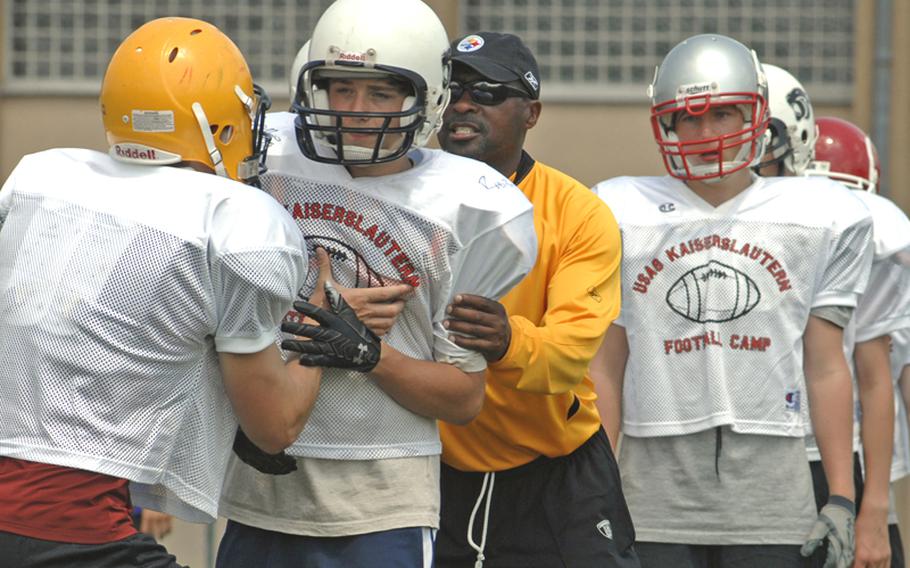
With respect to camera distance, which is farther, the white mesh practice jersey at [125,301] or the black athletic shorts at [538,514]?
the black athletic shorts at [538,514]

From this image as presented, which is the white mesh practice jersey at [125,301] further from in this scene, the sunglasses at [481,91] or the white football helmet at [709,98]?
the white football helmet at [709,98]

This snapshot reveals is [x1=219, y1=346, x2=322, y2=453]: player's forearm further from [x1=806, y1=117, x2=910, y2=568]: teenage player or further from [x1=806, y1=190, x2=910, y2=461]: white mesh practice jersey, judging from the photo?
[x1=806, y1=190, x2=910, y2=461]: white mesh practice jersey

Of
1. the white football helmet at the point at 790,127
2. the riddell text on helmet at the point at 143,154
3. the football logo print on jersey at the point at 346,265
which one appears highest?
the riddell text on helmet at the point at 143,154

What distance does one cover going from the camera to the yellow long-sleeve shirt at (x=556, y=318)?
12.5 feet

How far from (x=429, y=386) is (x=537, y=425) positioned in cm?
67

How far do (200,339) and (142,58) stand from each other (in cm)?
60

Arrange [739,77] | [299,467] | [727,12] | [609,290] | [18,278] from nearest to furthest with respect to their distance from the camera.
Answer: [18,278] → [299,467] → [609,290] → [739,77] → [727,12]

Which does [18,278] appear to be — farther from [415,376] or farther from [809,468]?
[809,468]

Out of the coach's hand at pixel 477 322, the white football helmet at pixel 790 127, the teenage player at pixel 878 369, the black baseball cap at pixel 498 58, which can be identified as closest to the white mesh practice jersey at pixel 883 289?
the teenage player at pixel 878 369

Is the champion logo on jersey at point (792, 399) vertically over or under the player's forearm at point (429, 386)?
under

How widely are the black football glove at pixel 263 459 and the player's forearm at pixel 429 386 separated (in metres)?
0.26

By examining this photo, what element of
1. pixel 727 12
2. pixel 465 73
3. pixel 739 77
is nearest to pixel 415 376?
pixel 465 73

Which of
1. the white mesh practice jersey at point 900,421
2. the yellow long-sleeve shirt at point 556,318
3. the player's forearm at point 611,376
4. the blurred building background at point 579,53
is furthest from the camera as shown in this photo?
the blurred building background at point 579,53

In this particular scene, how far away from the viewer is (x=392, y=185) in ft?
11.1
